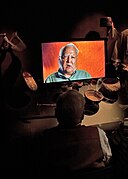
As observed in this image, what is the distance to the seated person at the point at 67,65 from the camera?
12.6 feet

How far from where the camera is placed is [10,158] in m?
2.77

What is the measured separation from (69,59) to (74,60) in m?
0.08

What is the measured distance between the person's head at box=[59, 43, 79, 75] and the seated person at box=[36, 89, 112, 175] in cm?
177

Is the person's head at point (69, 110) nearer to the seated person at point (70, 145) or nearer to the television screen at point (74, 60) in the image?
the seated person at point (70, 145)

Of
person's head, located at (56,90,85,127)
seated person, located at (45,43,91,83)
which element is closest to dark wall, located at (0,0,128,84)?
seated person, located at (45,43,91,83)

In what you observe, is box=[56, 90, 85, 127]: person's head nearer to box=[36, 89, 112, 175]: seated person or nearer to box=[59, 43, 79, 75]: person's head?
box=[36, 89, 112, 175]: seated person

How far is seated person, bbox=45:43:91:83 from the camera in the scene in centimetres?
384

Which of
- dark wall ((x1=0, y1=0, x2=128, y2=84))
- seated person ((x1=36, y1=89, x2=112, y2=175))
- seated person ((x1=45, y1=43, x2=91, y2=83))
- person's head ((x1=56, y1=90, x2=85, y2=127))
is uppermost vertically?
dark wall ((x1=0, y1=0, x2=128, y2=84))

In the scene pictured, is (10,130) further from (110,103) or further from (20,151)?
(110,103)

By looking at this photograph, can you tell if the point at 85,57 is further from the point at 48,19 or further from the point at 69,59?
the point at 48,19

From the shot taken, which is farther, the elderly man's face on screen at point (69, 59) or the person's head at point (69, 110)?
the elderly man's face on screen at point (69, 59)

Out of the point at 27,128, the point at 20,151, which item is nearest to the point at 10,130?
the point at 27,128

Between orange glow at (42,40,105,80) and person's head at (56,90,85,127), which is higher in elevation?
orange glow at (42,40,105,80)

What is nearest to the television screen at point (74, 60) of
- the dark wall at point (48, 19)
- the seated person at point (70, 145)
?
the dark wall at point (48, 19)
